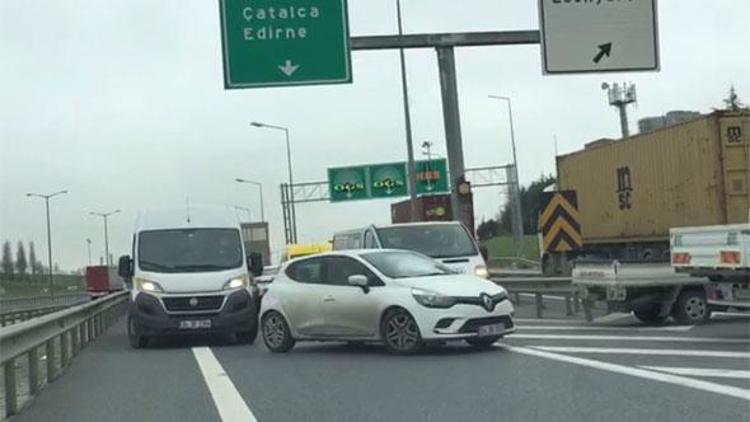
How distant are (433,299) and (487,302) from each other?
28.4 inches

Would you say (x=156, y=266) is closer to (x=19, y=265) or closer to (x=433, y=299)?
(x=433, y=299)

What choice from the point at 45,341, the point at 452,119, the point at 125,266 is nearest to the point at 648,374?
the point at 45,341

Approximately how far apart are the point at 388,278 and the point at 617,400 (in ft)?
17.5

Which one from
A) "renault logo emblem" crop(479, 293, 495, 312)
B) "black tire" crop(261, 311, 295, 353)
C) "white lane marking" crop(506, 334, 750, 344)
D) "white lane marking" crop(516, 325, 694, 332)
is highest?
"renault logo emblem" crop(479, 293, 495, 312)

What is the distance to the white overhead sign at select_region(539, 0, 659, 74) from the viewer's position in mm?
18641

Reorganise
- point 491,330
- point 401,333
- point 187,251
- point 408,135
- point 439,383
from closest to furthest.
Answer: point 439,383
point 491,330
point 401,333
point 187,251
point 408,135

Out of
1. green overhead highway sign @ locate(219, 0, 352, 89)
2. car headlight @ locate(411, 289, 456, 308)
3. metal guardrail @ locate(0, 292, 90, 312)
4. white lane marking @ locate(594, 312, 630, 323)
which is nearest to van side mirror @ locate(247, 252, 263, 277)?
green overhead highway sign @ locate(219, 0, 352, 89)

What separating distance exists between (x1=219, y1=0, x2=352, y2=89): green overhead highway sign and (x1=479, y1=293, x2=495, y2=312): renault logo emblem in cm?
801

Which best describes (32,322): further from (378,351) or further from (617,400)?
(617,400)

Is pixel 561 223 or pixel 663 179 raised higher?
pixel 663 179

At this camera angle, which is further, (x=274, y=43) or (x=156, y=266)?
(x=274, y=43)

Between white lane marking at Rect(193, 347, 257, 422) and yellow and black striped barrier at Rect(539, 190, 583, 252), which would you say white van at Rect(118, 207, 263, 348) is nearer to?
white lane marking at Rect(193, 347, 257, 422)

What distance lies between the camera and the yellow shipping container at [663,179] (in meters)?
24.0

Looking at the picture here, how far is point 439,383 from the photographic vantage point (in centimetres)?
1055
